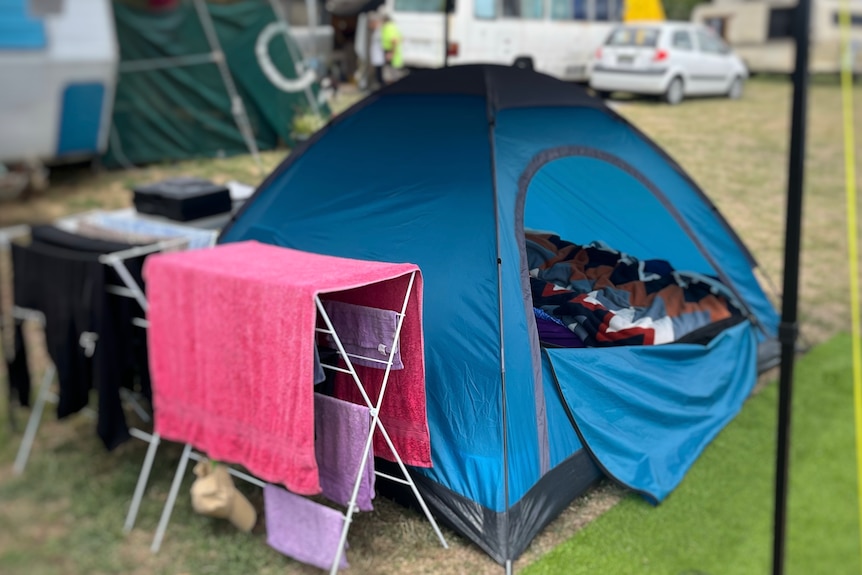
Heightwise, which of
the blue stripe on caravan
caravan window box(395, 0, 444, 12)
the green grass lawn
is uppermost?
caravan window box(395, 0, 444, 12)

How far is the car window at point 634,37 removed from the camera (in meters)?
9.73

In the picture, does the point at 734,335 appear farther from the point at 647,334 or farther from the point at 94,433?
the point at 94,433

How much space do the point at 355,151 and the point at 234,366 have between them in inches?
45.6

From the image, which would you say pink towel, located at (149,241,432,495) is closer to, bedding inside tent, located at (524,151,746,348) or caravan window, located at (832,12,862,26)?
bedding inside tent, located at (524,151,746,348)

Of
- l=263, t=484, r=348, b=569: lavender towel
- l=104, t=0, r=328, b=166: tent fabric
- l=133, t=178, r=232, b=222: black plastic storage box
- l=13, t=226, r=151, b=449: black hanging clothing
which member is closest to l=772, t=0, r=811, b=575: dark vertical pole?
l=263, t=484, r=348, b=569: lavender towel

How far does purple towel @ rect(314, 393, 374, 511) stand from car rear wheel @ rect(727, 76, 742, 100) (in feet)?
32.3

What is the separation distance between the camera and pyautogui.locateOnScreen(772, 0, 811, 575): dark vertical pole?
5.76 feet

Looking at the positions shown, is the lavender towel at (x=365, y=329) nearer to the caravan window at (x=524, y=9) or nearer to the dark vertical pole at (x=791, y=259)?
the dark vertical pole at (x=791, y=259)

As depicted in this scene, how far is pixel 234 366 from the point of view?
2.16 m

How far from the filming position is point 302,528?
2252 millimetres

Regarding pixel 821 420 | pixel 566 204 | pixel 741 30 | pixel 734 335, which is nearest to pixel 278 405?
pixel 566 204

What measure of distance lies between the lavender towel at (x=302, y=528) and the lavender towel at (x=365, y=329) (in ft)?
1.46

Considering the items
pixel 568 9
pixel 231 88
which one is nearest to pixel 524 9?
pixel 568 9

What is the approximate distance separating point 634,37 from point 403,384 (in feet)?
28.3
